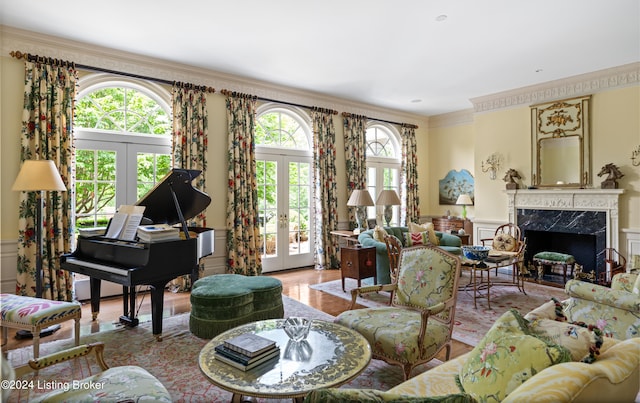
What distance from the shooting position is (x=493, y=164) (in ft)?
23.0

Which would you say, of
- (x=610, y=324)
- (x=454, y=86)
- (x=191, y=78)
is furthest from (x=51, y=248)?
(x=454, y=86)

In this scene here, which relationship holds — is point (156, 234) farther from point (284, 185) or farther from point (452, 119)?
point (452, 119)

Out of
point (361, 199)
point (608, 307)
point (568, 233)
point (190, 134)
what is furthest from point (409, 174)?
point (608, 307)

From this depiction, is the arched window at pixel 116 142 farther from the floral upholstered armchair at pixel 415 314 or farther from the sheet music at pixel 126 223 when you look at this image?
the floral upholstered armchair at pixel 415 314

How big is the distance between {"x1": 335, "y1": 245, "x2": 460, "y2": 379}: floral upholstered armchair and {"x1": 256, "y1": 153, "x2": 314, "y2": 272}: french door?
146 inches

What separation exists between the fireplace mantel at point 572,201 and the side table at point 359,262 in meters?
3.23

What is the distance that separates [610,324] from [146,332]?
411cm

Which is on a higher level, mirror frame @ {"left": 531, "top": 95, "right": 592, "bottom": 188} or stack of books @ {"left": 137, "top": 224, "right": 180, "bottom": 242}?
mirror frame @ {"left": 531, "top": 95, "right": 592, "bottom": 188}

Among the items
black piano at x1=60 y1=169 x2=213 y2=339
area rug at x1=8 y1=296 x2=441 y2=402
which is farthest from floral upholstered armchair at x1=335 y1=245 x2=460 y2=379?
black piano at x1=60 y1=169 x2=213 y2=339

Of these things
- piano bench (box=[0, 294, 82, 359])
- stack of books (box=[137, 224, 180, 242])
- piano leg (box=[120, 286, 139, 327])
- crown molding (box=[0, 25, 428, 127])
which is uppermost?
crown molding (box=[0, 25, 428, 127])

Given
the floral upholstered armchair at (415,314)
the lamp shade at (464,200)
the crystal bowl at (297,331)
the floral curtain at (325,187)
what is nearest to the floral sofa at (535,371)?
the floral upholstered armchair at (415,314)

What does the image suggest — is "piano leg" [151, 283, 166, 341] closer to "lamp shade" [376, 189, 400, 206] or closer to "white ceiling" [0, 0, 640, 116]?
"white ceiling" [0, 0, 640, 116]

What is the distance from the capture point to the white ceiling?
3688 mm

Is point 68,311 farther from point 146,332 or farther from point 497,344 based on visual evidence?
point 497,344
